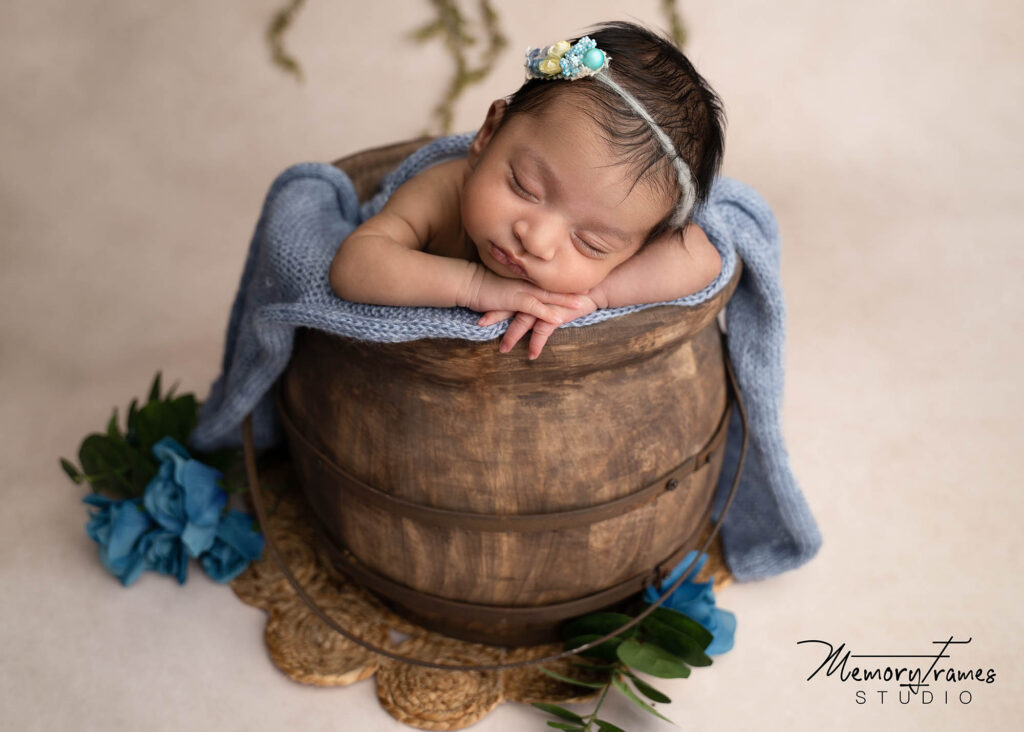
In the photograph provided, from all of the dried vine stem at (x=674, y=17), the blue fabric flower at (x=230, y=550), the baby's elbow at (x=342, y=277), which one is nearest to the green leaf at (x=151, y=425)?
the blue fabric flower at (x=230, y=550)

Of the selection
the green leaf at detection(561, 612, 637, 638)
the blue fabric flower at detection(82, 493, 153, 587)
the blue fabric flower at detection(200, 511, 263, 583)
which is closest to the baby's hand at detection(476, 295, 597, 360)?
the green leaf at detection(561, 612, 637, 638)

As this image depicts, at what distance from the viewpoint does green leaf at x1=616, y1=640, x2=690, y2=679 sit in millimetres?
1531

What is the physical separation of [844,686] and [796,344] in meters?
1.01

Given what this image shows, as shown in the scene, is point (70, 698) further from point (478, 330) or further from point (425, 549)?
point (478, 330)

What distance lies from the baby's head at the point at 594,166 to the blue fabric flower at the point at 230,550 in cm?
80

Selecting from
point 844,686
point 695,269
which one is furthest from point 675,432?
point 844,686

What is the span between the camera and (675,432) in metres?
1.51

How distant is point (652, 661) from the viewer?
1.55 m

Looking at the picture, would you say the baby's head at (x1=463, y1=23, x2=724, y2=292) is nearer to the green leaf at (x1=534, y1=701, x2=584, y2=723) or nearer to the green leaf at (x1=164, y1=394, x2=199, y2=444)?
the green leaf at (x1=534, y1=701, x2=584, y2=723)

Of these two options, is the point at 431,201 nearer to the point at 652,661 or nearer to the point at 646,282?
the point at 646,282

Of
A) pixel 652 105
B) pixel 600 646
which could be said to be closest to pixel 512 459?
pixel 600 646

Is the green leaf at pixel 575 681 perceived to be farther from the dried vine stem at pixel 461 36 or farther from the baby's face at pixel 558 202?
the dried vine stem at pixel 461 36

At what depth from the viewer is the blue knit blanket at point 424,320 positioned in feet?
4.47

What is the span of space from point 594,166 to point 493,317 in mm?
244
